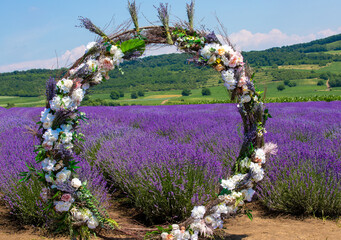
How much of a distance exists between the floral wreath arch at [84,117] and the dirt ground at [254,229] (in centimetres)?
22

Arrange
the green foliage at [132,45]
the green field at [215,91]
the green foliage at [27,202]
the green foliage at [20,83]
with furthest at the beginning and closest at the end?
the green foliage at [20,83] → the green field at [215,91] → the green foliage at [27,202] → the green foliage at [132,45]

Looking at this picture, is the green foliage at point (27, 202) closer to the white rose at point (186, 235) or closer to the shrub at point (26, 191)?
the shrub at point (26, 191)

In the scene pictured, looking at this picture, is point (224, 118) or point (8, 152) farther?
point (224, 118)

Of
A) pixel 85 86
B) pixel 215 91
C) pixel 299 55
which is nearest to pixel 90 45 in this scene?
pixel 85 86

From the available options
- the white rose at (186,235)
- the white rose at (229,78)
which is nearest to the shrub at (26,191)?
the white rose at (186,235)

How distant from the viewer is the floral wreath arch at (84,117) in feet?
7.18

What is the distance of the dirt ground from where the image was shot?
7.82ft

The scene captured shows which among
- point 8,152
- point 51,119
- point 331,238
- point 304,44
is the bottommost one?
point 331,238

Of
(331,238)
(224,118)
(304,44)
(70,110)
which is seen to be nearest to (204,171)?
(331,238)

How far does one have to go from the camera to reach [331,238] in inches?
90.4

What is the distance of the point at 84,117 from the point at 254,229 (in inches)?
68.2

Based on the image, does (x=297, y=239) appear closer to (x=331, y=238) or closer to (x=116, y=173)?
(x=331, y=238)

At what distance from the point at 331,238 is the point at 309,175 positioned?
2.21ft

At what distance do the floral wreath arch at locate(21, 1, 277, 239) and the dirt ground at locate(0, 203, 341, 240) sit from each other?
0.22 meters
